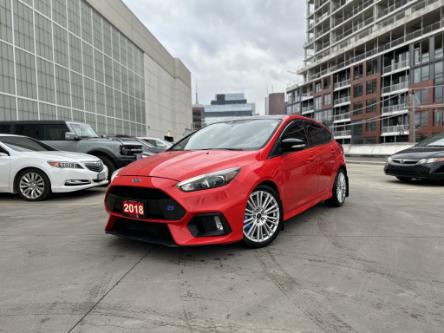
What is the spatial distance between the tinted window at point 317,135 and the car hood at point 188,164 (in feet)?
5.60

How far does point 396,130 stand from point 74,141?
50.2m

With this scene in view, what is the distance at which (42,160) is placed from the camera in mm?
7051

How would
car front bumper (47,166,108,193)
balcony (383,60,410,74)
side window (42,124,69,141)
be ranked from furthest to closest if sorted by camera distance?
balcony (383,60,410,74)
side window (42,124,69,141)
car front bumper (47,166,108,193)

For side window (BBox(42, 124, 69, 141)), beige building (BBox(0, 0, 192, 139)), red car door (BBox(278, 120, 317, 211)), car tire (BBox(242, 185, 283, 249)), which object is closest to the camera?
car tire (BBox(242, 185, 283, 249))

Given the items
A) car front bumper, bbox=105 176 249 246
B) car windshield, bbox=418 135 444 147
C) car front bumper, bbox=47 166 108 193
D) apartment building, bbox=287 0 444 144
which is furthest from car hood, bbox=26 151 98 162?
apartment building, bbox=287 0 444 144

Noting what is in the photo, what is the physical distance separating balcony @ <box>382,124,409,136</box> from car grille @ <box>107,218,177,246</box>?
51935 millimetres

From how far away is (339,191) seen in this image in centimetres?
606

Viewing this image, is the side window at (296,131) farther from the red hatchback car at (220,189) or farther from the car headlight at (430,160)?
the car headlight at (430,160)

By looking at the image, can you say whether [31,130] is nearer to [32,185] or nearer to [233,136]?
[32,185]

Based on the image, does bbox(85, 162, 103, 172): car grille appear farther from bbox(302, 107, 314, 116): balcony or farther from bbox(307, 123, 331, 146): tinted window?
bbox(302, 107, 314, 116): balcony

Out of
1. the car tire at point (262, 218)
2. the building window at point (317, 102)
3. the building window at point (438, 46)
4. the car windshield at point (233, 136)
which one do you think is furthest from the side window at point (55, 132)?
the building window at point (317, 102)

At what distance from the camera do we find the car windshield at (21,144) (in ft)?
24.4

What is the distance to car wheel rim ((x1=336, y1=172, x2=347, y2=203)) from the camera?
6.01 metres

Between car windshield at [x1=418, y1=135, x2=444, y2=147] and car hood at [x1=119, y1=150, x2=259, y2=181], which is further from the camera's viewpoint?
car windshield at [x1=418, y1=135, x2=444, y2=147]
